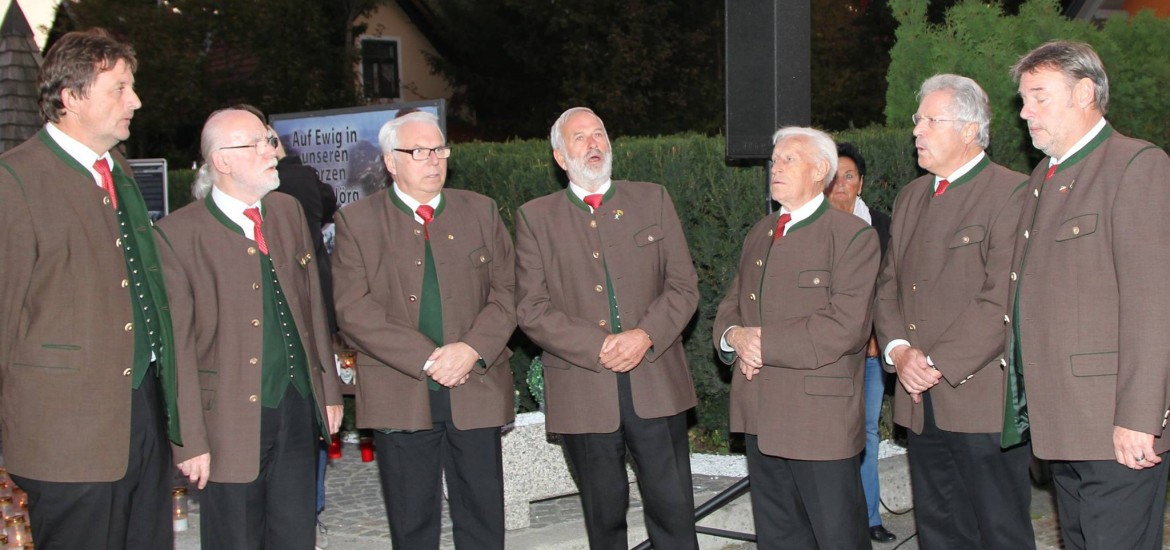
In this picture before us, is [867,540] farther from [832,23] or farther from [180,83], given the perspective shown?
[832,23]

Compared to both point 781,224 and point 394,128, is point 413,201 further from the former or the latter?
point 781,224

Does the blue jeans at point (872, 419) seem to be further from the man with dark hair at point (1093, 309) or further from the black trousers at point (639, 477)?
the man with dark hair at point (1093, 309)

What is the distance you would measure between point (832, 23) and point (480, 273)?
25504 millimetres

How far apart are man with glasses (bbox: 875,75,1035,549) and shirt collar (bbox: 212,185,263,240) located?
8.68 ft

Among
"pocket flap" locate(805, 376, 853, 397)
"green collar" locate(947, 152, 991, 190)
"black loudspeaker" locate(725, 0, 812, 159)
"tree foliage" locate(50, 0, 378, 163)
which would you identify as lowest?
"pocket flap" locate(805, 376, 853, 397)

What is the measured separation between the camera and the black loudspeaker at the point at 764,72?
16.4 feet

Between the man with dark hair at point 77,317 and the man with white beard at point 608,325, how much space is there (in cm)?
165

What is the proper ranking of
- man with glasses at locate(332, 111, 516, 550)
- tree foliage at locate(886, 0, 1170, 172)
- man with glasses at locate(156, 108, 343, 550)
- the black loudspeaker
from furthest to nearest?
tree foliage at locate(886, 0, 1170, 172), the black loudspeaker, man with glasses at locate(332, 111, 516, 550), man with glasses at locate(156, 108, 343, 550)

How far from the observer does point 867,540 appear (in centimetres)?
442

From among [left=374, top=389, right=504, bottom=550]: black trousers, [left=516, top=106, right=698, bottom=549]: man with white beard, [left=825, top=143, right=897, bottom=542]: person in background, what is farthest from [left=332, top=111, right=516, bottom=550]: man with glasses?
[left=825, top=143, right=897, bottom=542]: person in background

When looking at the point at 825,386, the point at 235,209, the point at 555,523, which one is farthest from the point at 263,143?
the point at 555,523

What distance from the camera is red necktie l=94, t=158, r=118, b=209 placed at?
378 centimetres

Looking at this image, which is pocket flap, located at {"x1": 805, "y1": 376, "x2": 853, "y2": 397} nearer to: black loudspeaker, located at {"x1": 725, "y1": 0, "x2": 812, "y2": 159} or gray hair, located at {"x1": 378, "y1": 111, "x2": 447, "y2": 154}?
black loudspeaker, located at {"x1": 725, "y1": 0, "x2": 812, "y2": 159}

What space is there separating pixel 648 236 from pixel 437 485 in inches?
56.4
